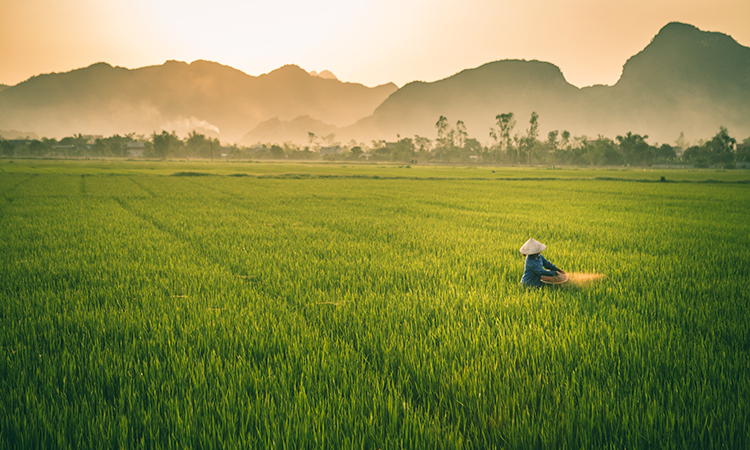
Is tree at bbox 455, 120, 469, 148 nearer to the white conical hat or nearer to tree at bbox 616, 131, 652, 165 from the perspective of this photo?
tree at bbox 616, 131, 652, 165

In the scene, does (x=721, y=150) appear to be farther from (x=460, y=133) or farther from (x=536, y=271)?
(x=536, y=271)

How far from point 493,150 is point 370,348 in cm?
11677

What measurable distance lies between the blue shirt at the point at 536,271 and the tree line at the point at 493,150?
3571 inches

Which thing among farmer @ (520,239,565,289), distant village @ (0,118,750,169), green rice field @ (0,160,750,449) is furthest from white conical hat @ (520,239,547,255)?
distant village @ (0,118,750,169)

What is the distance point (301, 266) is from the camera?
19.0ft

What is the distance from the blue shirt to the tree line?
298 ft

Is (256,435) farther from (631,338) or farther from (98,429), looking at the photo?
(631,338)

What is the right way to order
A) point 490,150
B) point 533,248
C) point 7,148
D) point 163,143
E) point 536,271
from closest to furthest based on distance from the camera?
point 533,248, point 536,271, point 7,148, point 490,150, point 163,143

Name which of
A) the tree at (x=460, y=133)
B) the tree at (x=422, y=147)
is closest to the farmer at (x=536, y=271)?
the tree at (x=422, y=147)

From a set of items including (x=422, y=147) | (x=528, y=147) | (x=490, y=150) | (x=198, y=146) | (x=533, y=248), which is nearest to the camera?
(x=533, y=248)

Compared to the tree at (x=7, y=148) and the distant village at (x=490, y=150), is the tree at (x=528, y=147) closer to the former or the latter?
the distant village at (x=490, y=150)

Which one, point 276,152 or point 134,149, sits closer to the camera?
point 134,149

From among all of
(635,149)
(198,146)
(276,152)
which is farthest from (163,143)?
(635,149)

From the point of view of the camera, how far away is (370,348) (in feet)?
9.81
